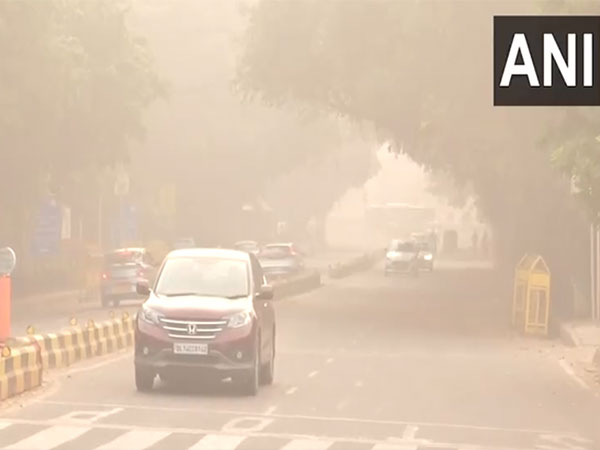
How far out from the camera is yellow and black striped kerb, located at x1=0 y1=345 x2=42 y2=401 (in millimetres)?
19266

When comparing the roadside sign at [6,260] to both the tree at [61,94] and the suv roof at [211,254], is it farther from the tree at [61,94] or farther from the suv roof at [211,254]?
the tree at [61,94]

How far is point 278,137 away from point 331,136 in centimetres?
872

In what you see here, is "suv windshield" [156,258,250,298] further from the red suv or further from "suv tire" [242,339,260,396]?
"suv tire" [242,339,260,396]

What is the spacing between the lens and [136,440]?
1579 cm

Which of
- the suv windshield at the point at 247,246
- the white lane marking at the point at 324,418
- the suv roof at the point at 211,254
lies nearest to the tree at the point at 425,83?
the suv roof at the point at 211,254

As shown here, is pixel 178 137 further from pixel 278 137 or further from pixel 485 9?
pixel 485 9

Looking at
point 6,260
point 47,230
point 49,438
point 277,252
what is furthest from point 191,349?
point 277,252

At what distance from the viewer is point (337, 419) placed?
18531 mm

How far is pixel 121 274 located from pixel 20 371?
80.3 feet

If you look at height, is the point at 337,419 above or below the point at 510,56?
below

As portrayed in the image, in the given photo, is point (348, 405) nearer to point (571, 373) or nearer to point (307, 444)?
point (307, 444)

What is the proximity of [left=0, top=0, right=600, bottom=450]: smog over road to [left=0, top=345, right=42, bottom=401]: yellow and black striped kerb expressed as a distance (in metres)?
0.05

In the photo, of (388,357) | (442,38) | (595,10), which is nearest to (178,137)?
(442,38)

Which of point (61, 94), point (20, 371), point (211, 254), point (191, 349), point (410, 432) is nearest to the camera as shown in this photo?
point (410, 432)
